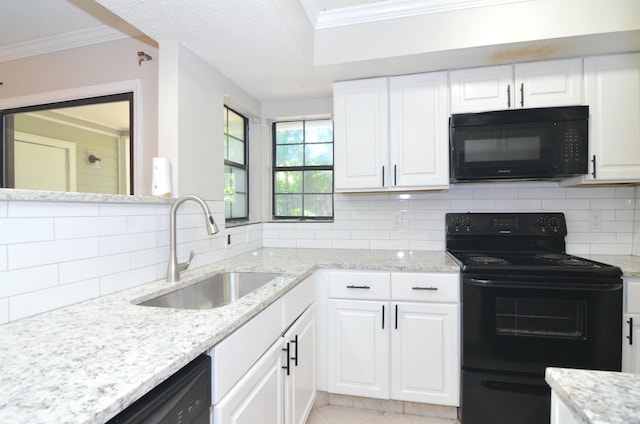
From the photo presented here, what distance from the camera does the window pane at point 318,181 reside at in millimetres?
2758

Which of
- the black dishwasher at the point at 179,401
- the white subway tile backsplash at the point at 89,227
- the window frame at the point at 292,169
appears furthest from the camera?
the window frame at the point at 292,169

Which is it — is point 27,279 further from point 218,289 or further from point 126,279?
point 218,289

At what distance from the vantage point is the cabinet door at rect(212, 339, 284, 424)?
3.19 ft

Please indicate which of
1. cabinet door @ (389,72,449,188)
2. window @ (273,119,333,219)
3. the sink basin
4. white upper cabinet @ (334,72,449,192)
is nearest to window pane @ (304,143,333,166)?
window @ (273,119,333,219)

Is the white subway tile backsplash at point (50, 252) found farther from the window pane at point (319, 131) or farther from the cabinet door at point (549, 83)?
the cabinet door at point (549, 83)

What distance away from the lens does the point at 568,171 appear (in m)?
1.96

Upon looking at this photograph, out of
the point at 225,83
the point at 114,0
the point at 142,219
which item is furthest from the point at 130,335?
the point at 225,83

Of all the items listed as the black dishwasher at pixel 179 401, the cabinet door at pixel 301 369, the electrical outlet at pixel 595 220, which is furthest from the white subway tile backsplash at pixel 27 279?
the electrical outlet at pixel 595 220

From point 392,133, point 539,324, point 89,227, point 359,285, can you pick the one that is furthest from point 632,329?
point 89,227

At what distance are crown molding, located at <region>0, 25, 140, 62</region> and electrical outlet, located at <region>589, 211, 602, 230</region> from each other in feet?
Result: 11.2

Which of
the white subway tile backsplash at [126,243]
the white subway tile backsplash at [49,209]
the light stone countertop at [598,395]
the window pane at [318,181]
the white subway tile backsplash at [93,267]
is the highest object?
the window pane at [318,181]

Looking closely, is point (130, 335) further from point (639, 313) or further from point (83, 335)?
point (639, 313)

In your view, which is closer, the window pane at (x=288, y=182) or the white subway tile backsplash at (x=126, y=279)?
the white subway tile backsplash at (x=126, y=279)

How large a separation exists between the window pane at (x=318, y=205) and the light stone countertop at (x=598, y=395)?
2.15 m
